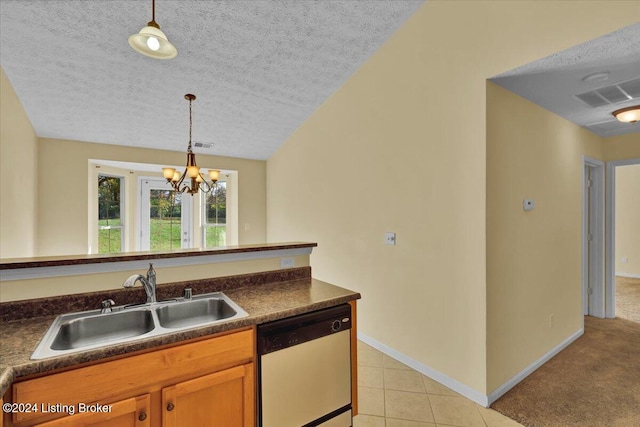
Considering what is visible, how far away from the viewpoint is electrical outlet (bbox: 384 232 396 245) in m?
2.92

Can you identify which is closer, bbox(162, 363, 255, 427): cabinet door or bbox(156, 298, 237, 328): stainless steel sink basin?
bbox(162, 363, 255, 427): cabinet door

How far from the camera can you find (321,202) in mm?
3932

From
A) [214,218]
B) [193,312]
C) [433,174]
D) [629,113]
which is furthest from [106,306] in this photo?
[214,218]

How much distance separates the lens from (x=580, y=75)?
2133 millimetres

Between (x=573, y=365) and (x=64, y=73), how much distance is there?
548 centimetres

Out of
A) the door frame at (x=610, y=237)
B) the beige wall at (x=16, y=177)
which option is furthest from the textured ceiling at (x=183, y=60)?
the door frame at (x=610, y=237)

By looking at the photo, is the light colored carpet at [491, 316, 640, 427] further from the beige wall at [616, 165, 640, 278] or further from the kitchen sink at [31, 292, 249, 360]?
the beige wall at [616, 165, 640, 278]

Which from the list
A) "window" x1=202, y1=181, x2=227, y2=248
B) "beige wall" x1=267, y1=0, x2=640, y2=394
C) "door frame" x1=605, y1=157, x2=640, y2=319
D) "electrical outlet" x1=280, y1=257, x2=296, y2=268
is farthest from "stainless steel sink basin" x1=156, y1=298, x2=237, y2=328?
"door frame" x1=605, y1=157, x2=640, y2=319

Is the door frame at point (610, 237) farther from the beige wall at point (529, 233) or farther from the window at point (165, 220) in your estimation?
the window at point (165, 220)

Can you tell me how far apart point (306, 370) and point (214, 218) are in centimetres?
484

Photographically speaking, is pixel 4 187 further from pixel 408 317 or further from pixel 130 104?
pixel 408 317

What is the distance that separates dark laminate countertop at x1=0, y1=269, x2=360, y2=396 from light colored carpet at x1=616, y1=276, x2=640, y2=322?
14.7 feet

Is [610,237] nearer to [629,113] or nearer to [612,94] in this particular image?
[629,113]

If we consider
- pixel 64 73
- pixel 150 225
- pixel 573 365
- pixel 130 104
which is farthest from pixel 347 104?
pixel 150 225
